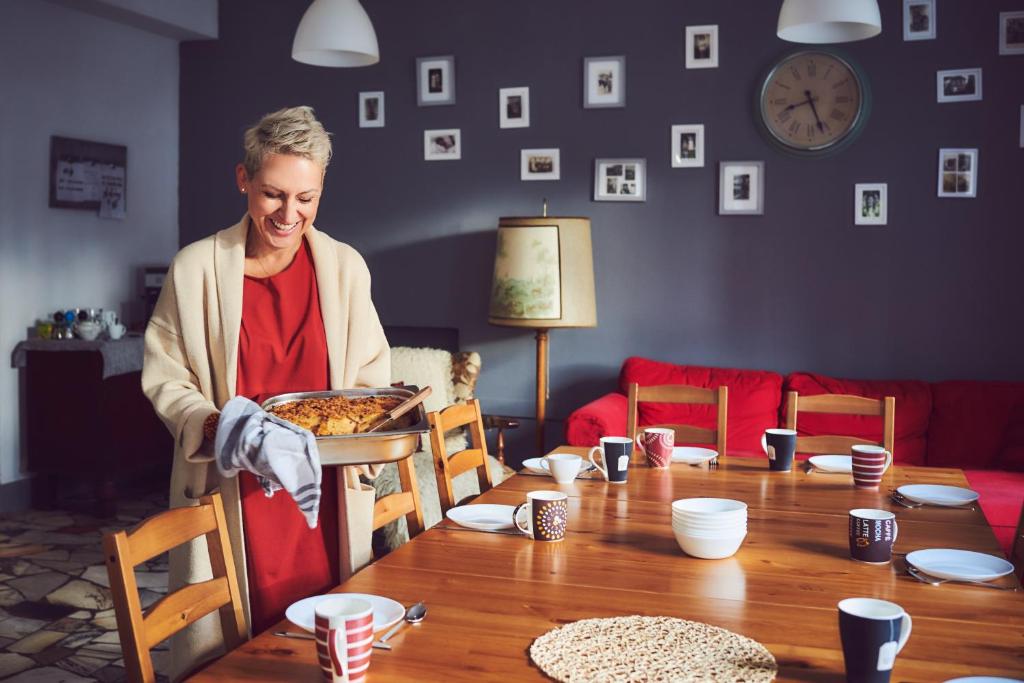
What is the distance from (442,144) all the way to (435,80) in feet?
1.11

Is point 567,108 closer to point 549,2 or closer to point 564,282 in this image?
point 549,2

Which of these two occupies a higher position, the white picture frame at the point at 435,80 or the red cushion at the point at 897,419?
the white picture frame at the point at 435,80

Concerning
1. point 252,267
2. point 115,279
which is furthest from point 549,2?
point 252,267

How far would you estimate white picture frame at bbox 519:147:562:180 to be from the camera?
4.89 m

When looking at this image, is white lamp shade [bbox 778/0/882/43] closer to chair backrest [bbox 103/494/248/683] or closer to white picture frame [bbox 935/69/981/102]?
white picture frame [bbox 935/69/981/102]

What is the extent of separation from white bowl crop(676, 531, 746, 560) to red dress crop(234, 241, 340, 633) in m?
0.71

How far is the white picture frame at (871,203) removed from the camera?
4.42 meters

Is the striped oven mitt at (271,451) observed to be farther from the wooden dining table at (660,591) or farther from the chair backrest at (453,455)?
the chair backrest at (453,455)

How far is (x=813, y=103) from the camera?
176 inches

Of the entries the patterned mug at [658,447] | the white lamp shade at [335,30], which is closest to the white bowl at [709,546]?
the patterned mug at [658,447]

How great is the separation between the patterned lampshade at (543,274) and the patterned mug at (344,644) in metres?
3.20

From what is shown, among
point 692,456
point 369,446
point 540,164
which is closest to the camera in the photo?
point 369,446

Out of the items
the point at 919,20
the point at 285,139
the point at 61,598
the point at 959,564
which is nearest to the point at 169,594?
the point at 285,139

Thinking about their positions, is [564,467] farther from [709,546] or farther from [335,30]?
[335,30]
